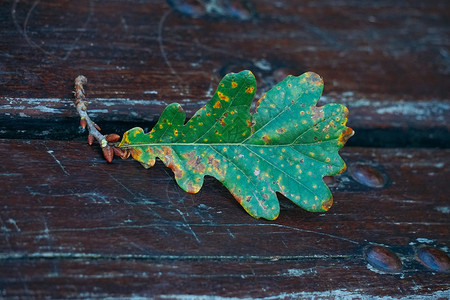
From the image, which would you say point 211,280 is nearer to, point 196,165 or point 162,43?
point 196,165

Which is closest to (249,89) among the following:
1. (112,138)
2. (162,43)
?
(112,138)

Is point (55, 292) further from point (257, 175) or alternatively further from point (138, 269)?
point (257, 175)

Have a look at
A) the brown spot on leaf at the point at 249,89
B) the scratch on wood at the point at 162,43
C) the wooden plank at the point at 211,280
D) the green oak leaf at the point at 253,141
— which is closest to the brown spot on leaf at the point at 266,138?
the green oak leaf at the point at 253,141

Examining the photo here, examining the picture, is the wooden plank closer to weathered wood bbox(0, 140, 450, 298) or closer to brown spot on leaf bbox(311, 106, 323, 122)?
Answer: weathered wood bbox(0, 140, 450, 298)

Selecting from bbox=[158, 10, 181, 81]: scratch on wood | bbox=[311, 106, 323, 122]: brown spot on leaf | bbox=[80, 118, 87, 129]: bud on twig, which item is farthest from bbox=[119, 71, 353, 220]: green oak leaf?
bbox=[158, 10, 181, 81]: scratch on wood

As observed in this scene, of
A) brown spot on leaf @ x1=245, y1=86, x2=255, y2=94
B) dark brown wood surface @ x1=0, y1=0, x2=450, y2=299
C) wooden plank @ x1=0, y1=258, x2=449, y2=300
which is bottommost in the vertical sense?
wooden plank @ x1=0, y1=258, x2=449, y2=300

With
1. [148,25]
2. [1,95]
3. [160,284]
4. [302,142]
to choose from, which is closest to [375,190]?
[302,142]
